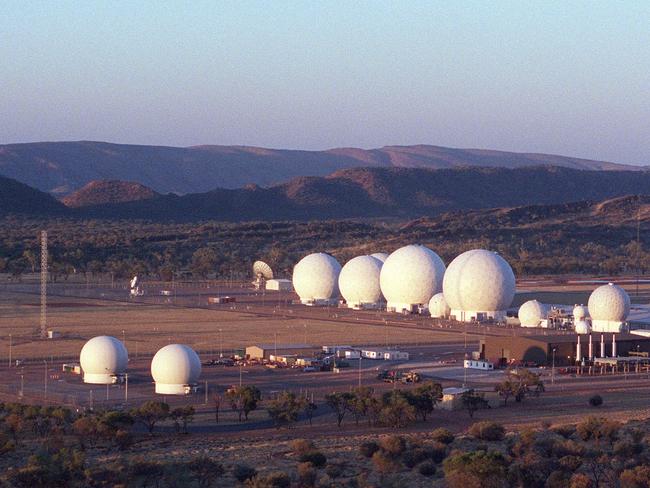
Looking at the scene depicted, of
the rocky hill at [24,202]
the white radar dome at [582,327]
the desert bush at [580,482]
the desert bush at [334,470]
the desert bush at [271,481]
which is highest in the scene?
the rocky hill at [24,202]

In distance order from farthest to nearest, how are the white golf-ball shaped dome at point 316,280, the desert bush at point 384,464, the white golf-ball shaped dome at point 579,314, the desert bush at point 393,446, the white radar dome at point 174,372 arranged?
the white golf-ball shaped dome at point 316,280 < the white golf-ball shaped dome at point 579,314 < the white radar dome at point 174,372 < the desert bush at point 393,446 < the desert bush at point 384,464

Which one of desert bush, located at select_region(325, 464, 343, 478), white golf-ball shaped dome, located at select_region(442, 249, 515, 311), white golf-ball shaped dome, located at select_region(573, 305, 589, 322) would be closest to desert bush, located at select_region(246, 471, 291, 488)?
desert bush, located at select_region(325, 464, 343, 478)

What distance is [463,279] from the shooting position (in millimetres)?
57750

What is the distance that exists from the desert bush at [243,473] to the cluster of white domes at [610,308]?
105 feet

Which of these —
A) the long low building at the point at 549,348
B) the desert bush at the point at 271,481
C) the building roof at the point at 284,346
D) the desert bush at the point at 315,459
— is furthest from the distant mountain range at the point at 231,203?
the desert bush at the point at 271,481

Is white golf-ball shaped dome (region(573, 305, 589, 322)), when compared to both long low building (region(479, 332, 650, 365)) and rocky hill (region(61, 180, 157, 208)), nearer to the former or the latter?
long low building (region(479, 332, 650, 365))

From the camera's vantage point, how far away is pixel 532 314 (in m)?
55.2

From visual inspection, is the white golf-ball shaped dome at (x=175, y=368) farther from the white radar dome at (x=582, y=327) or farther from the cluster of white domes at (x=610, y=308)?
the cluster of white domes at (x=610, y=308)

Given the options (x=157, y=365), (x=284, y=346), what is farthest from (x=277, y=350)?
(x=157, y=365)

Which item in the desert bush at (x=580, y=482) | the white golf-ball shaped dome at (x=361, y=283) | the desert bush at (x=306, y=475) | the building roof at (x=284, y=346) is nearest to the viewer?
the desert bush at (x=580, y=482)

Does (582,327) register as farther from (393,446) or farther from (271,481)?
(271,481)

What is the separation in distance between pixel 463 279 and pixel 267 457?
114 feet

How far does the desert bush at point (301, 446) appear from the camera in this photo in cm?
2375

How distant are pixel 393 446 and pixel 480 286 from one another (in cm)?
→ 3463
